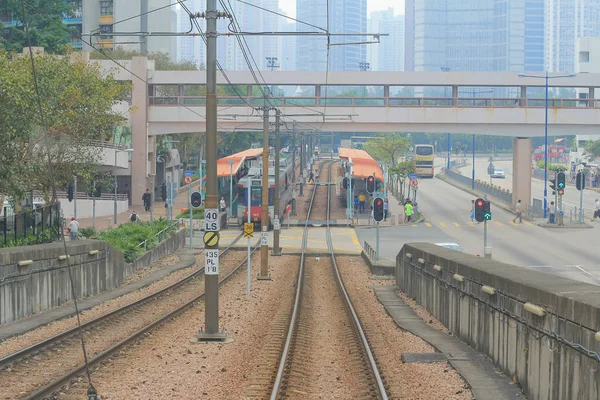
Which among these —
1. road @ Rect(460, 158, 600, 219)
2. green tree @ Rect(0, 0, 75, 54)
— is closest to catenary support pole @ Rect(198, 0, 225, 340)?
road @ Rect(460, 158, 600, 219)

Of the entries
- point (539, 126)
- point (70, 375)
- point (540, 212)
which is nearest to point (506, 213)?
point (540, 212)

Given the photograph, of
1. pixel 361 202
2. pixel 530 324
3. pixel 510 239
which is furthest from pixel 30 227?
pixel 361 202

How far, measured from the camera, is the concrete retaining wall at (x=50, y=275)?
20.3 metres

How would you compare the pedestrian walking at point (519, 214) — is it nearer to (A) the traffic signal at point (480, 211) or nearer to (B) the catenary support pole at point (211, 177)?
(A) the traffic signal at point (480, 211)

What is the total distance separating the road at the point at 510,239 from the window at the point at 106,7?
161ft

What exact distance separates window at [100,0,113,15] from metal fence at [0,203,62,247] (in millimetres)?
81355

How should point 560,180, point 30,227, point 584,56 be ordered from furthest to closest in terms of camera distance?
point 584,56, point 560,180, point 30,227

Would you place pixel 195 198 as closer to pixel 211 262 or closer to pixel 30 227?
pixel 30 227

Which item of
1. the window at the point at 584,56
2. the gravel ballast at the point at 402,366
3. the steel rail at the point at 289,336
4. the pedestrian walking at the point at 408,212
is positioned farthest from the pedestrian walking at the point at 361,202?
the window at the point at 584,56

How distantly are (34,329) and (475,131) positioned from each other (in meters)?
49.6

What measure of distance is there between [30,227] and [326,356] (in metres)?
12.9

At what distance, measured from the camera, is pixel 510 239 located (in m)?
54.6

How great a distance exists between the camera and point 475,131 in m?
64.9

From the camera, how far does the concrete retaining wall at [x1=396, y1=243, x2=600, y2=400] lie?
10.8m
